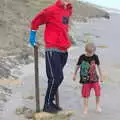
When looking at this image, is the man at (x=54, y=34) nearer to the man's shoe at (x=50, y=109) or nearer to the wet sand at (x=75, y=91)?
the man's shoe at (x=50, y=109)

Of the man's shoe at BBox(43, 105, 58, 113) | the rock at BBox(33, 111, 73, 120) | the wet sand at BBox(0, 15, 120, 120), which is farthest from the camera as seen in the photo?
the wet sand at BBox(0, 15, 120, 120)

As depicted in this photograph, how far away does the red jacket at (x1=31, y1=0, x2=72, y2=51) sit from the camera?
796 centimetres

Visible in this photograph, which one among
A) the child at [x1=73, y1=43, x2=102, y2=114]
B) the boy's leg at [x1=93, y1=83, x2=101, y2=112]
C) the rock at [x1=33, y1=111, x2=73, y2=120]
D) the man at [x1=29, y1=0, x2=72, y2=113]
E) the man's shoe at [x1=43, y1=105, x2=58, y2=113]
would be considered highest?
the man at [x1=29, y1=0, x2=72, y2=113]

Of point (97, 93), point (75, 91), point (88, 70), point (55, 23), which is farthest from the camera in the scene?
point (75, 91)

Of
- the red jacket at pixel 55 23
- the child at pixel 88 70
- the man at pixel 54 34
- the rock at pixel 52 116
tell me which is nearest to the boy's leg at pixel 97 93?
the child at pixel 88 70

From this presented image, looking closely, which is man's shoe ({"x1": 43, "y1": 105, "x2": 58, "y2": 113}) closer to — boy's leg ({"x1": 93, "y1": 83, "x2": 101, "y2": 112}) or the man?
the man

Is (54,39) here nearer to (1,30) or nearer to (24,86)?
(24,86)

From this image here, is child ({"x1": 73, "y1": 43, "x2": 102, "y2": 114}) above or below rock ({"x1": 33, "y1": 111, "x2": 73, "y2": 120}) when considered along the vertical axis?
above

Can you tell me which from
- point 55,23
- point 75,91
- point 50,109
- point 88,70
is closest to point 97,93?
point 88,70

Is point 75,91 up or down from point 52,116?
up

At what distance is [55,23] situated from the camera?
7.97 meters

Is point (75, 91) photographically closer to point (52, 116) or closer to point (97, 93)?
point (97, 93)

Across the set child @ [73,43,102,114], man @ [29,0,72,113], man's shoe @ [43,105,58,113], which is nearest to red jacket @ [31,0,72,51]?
man @ [29,0,72,113]

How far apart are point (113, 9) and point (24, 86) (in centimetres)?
2739
